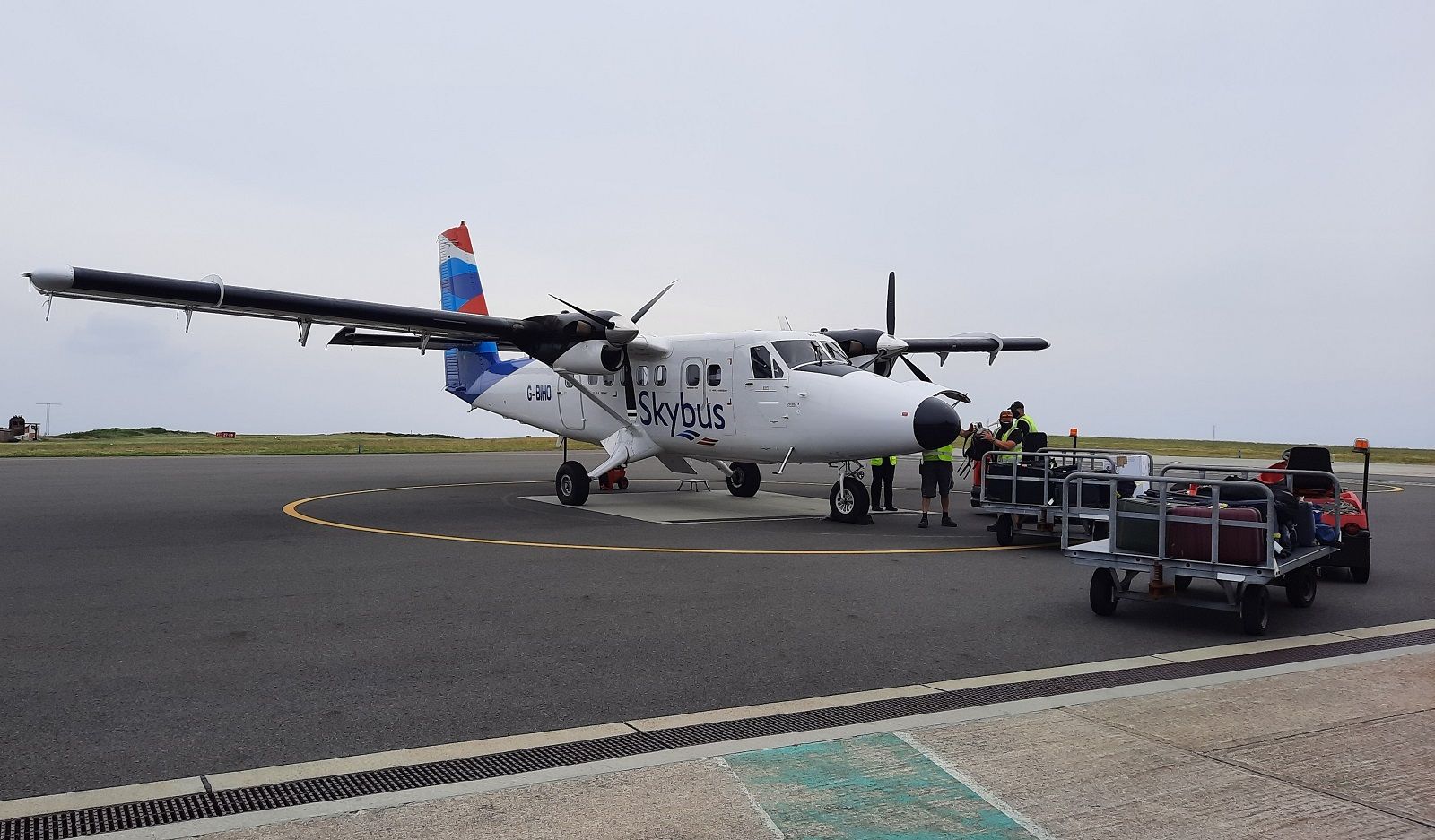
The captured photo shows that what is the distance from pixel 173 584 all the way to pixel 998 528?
31.2 ft

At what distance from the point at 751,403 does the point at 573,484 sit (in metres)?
3.88

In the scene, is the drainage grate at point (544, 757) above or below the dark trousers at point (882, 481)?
below

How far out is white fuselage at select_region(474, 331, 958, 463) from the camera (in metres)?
14.1

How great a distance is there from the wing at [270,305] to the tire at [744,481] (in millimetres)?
5263


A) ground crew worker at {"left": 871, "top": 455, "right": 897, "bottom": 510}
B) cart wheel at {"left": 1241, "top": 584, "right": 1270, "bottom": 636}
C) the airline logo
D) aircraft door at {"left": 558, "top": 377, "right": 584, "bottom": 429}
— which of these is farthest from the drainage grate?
aircraft door at {"left": 558, "top": 377, "right": 584, "bottom": 429}

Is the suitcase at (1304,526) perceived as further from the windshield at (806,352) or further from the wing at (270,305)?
the wing at (270,305)

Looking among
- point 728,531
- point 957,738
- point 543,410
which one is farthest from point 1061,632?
point 543,410

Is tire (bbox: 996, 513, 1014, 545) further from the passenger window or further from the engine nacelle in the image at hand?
the engine nacelle

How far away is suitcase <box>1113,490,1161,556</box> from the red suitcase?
0.13m

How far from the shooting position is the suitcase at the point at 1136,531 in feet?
25.5

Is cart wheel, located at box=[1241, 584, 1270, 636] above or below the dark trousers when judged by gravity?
below

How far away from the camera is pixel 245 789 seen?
4.00 metres

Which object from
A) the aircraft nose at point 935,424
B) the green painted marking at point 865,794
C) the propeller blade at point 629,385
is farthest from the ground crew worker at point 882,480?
the green painted marking at point 865,794

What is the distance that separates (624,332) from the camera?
54.4 ft
